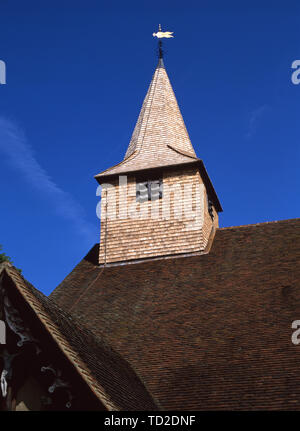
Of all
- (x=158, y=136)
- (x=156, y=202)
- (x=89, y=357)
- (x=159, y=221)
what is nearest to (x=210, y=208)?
(x=156, y=202)

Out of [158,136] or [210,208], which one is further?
[158,136]

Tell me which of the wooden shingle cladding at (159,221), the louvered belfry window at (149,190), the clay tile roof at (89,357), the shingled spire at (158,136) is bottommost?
the clay tile roof at (89,357)

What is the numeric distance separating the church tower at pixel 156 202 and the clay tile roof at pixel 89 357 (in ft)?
24.9

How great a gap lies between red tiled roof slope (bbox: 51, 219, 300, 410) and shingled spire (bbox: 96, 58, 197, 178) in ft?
10.6

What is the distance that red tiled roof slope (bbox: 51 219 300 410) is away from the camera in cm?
1138

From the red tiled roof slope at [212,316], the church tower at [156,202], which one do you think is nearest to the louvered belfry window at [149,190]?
the church tower at [156,202]

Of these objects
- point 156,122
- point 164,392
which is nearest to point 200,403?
point 164,392

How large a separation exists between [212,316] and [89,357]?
15.2 ft

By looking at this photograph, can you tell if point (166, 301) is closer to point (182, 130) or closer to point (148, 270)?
point (148, 270)

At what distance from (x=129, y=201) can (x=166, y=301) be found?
18.5 ft

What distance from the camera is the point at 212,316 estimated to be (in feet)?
46.0

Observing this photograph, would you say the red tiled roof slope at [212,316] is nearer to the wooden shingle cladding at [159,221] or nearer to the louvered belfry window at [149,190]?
the wooden shingle cladding at [159,221]

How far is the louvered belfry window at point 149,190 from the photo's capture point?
20.1 metres

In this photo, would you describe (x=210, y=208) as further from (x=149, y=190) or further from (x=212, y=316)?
(x=212, y=316)
